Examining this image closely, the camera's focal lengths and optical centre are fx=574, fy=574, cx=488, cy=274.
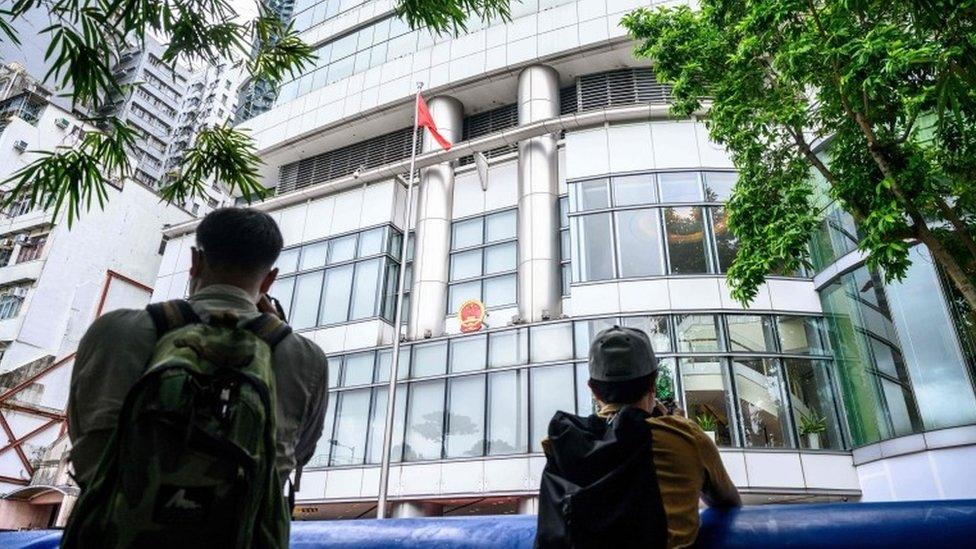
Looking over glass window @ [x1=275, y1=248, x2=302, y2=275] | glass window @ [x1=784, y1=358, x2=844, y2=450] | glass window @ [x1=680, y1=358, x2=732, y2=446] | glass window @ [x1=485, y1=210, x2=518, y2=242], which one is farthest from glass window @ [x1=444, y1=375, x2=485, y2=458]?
glass window @ [x1=275, y1=248, x2=302, y2=275]

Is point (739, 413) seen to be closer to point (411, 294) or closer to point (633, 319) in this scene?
point (633, 319)

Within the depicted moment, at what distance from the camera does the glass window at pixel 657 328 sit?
500 inches

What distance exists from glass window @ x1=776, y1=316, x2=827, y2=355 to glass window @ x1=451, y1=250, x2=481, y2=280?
7.63 m

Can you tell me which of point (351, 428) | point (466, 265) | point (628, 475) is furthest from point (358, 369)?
point (628, 475)

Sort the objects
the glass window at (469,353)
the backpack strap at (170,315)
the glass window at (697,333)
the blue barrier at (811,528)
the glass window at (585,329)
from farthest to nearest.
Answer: the glass window at (469,353) → the glass window at (585,329) → the glass window at (697,333) → the blue barrier at (811,528) → the backpack strap at (170,315)

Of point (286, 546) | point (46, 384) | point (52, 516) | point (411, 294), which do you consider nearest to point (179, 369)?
point (286, 546)

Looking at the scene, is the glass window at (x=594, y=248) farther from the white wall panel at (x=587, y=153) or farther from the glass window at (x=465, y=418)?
the glass window at (x=465, y=418)

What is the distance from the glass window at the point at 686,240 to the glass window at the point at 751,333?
1.37 m

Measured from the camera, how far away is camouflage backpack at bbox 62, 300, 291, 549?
98 cm

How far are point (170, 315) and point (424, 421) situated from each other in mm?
13509

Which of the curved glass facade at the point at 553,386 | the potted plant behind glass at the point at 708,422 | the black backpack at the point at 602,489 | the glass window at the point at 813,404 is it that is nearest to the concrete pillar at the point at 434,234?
the curved glass facade at the point at 553,386

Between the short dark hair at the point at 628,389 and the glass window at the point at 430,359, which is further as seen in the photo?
the glass window at the point at 430,359

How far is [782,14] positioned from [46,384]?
24397 millimetres

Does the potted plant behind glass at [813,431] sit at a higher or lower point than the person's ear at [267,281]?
higher
